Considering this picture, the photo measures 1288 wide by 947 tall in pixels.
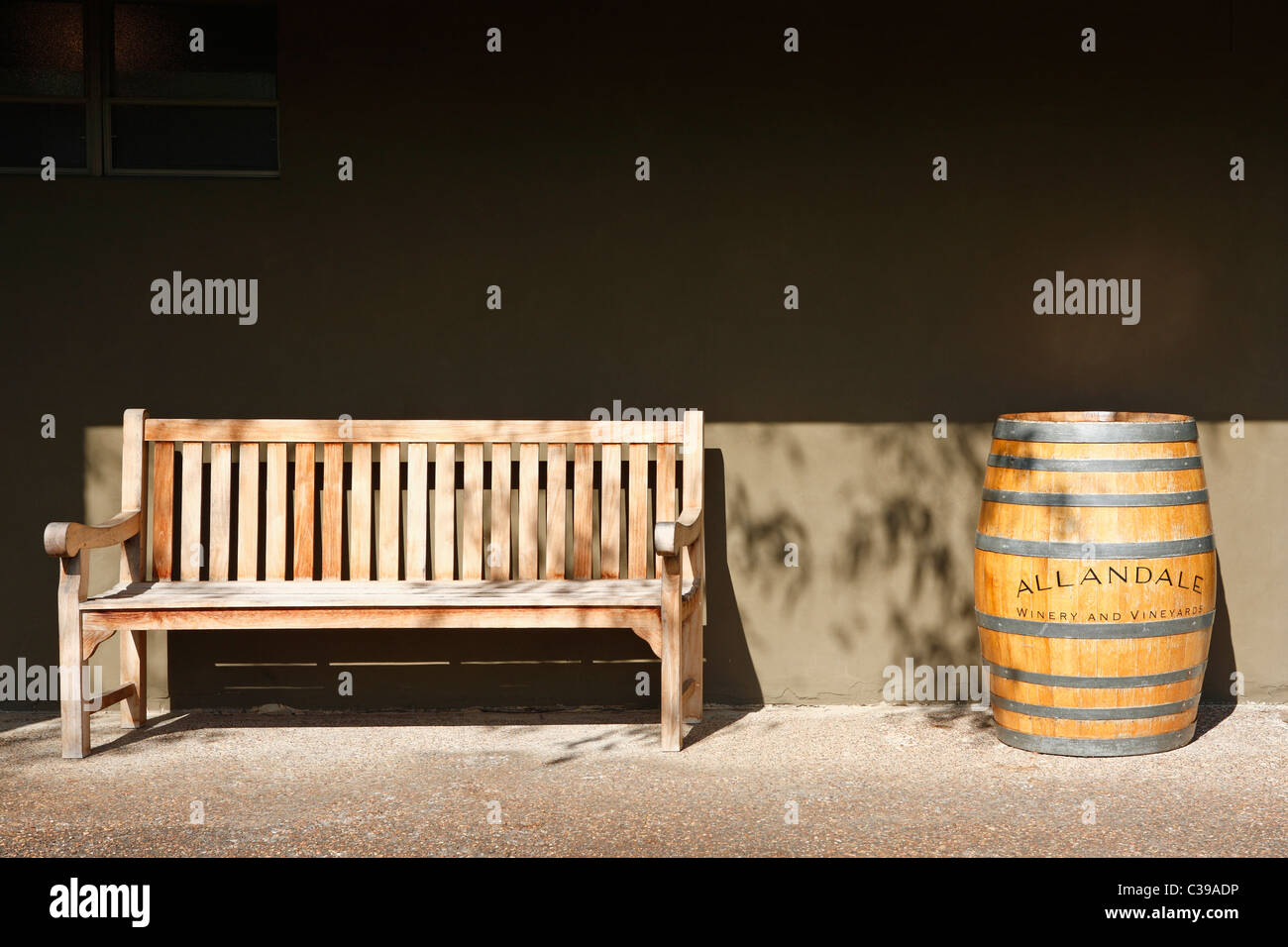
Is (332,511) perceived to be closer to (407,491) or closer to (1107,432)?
(407,491)

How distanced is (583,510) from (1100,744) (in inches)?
79.0

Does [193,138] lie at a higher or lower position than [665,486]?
higher

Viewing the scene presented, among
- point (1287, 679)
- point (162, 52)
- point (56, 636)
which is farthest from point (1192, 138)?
point (56, 636)

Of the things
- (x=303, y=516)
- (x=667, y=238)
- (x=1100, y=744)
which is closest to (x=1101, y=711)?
(x=1100, y=744)

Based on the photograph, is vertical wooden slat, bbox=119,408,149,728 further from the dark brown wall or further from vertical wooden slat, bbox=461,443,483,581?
vertical wooden slat, bbox=461,443,483,581

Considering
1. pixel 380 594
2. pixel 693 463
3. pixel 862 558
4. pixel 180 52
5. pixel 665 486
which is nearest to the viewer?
pixel 380 594

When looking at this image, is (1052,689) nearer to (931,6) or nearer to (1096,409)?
(1096,409)

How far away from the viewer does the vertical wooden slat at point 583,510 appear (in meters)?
4.79

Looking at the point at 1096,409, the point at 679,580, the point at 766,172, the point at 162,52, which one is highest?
the point at 162,52

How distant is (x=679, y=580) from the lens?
4.30m

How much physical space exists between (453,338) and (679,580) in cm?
142

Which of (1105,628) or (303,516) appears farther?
(303,516)

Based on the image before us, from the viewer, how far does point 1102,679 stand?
13.6 ft

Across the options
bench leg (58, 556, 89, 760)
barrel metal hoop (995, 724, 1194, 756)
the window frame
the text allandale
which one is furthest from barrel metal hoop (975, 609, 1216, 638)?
the window frame
